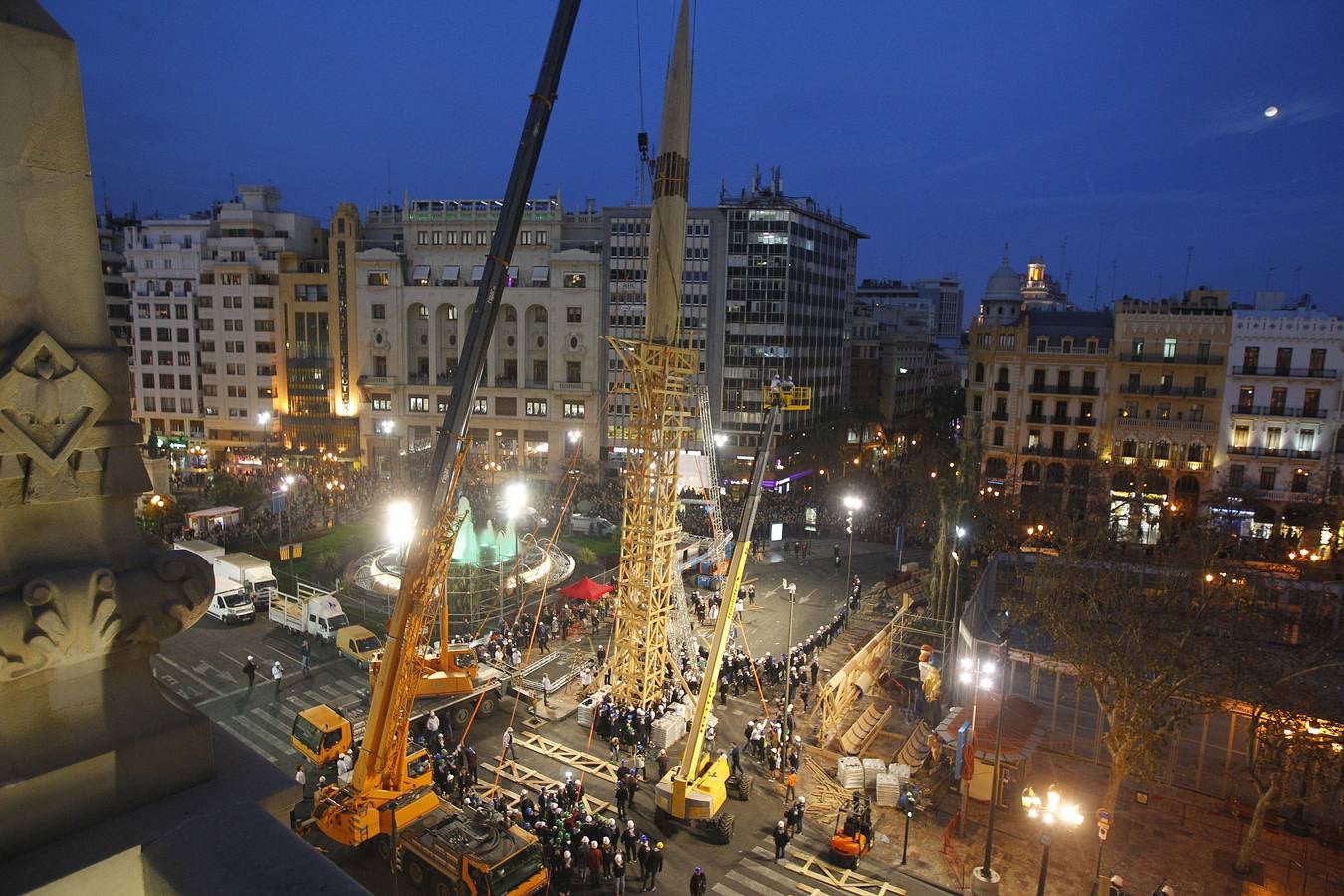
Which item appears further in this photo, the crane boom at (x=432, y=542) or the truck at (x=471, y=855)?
the truck at (x=471, y=855)

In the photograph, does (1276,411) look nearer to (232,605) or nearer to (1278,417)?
(1278,417)

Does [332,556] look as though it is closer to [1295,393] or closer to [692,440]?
[692,440]

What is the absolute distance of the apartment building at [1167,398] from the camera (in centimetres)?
5166

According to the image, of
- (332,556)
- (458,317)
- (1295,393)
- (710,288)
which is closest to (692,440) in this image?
(710,288)

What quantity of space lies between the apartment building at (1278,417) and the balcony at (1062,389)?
763 centimetres

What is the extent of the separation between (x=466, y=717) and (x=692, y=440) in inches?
1754

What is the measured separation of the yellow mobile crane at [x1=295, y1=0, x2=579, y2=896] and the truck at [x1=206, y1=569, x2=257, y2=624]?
59.8ft

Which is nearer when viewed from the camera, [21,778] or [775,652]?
[21,778]

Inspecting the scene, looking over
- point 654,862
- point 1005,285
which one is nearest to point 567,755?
point 654,862

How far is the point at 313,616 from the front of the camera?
3256 centimetres

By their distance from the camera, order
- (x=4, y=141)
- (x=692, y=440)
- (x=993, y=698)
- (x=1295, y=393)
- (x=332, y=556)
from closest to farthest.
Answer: (x=4, y=141)
(x=993, y=698)
(x=332, y=556)
(x=1295, y=393)
(x=692, y=440)

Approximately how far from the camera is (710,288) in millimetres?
71812

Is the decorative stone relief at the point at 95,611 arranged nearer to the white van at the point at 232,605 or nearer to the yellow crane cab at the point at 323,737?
the yellow crane cab at the point at 323,737

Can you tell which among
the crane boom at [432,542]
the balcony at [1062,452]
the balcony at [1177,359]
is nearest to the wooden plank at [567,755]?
the crane boom at [432,542]
